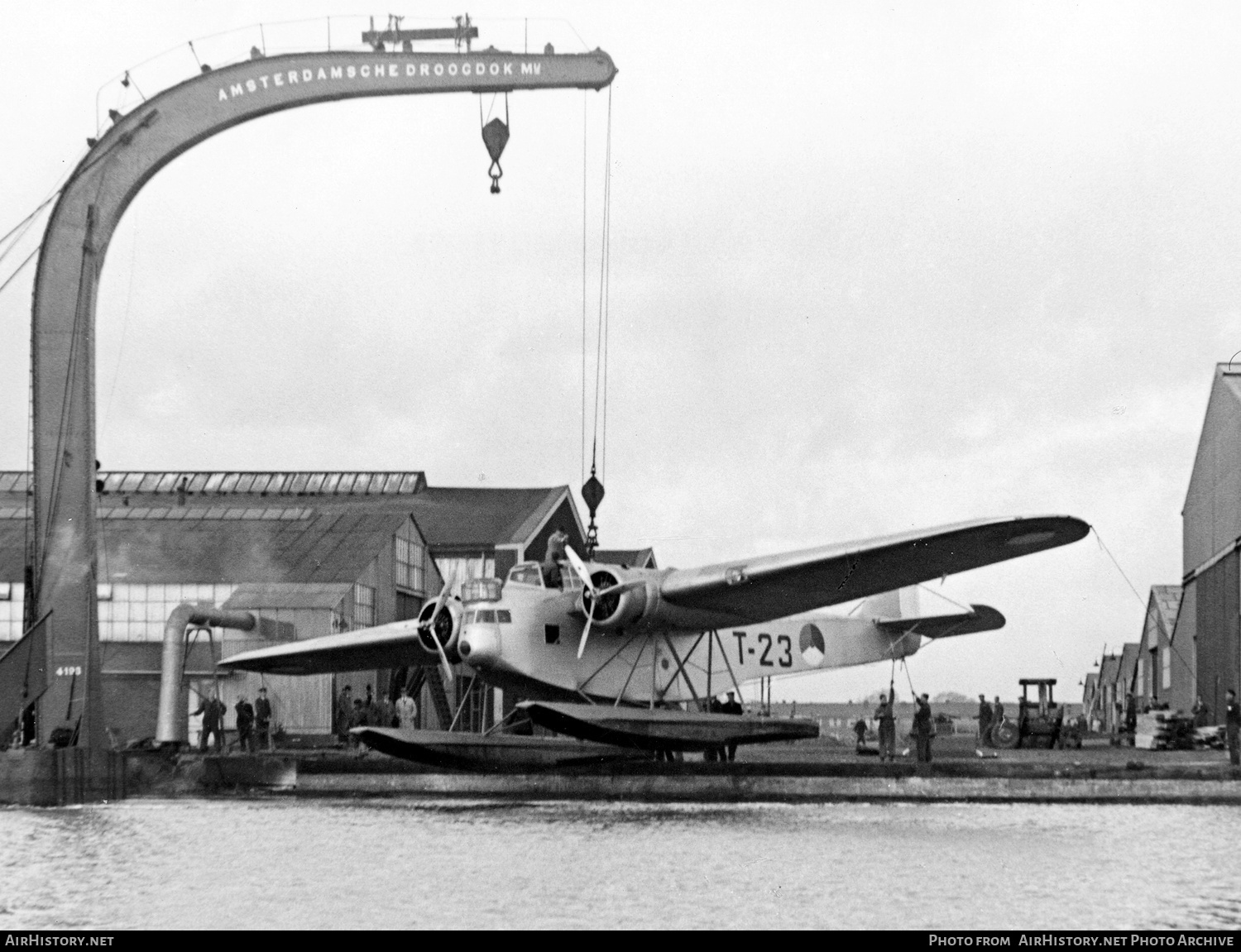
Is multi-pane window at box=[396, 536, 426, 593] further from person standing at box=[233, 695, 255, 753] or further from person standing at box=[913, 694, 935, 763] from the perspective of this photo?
person standing at box=[913, 694, 935, 763]

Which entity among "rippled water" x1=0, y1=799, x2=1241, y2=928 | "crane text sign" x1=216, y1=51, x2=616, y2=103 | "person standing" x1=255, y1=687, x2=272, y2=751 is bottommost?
"rippled water" x1=0, y1=799, x2=1241, y2=928

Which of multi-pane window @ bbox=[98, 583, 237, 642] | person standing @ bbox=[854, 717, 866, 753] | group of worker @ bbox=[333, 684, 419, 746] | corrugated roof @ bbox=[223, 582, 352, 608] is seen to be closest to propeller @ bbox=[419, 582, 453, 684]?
group of worker @ bbox=[333, 684, 419, 746]

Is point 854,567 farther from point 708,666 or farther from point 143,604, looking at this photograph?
point 143,604

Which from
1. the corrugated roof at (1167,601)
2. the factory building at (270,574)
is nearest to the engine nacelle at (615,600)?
the factory building at (270,574)

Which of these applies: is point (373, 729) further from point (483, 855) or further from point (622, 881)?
point (622, 881)
